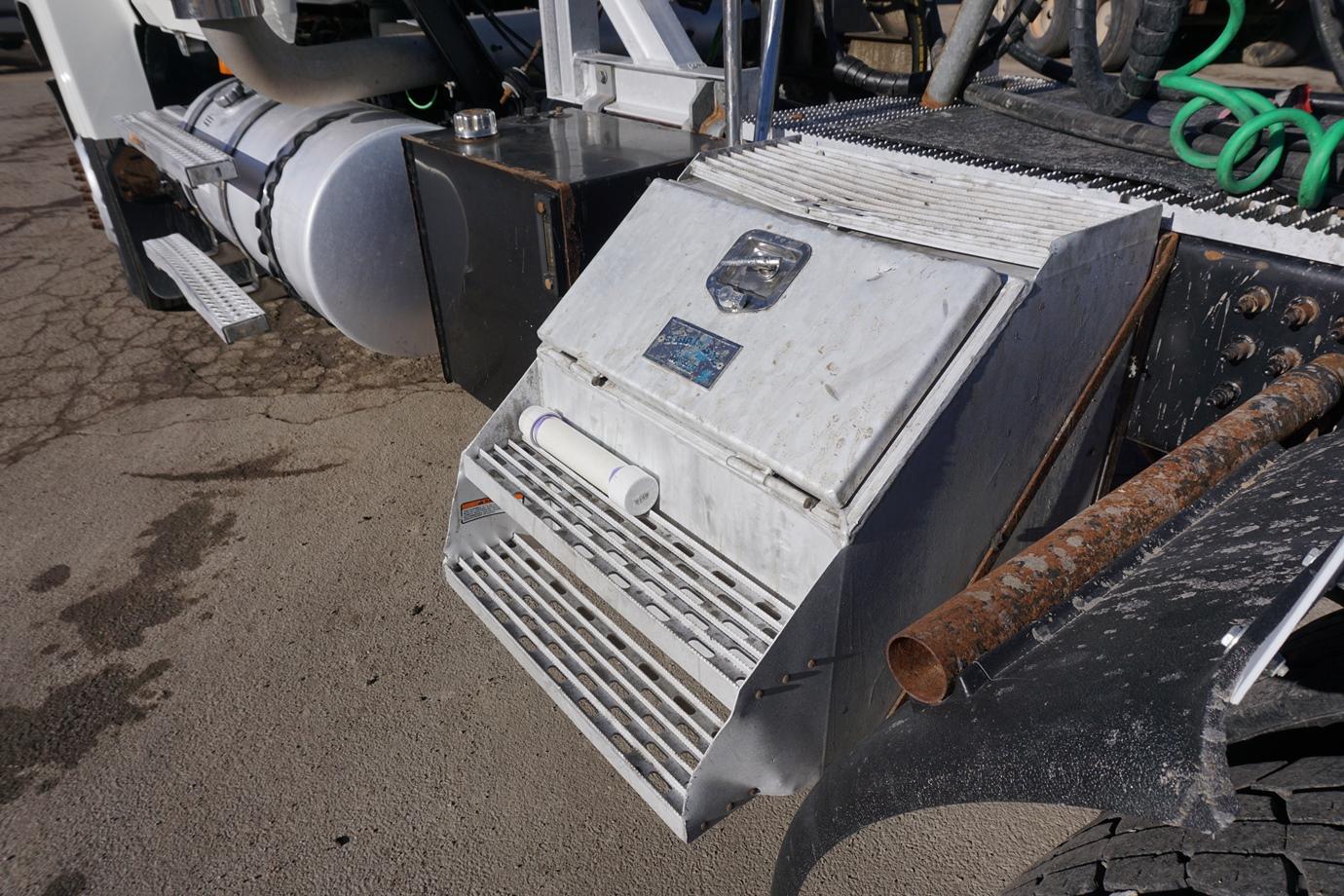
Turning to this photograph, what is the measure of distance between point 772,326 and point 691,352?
6.0 inches

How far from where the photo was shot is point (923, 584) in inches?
57.6

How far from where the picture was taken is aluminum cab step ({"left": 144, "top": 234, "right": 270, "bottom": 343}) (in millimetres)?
3094

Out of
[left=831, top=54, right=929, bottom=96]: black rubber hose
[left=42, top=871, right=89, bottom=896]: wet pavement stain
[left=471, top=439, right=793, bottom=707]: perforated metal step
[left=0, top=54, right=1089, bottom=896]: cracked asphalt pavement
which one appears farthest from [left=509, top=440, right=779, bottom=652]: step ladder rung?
[left=831, top=54, right=929, bottom=96]: black rubber hose

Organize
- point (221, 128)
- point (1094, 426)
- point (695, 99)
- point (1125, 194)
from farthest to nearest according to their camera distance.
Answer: point (221, 128)
point (695, 99)
point (1094, 426)
point (1125, 194)

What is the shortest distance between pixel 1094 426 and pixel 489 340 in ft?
5.60

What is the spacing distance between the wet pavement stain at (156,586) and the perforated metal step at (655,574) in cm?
118

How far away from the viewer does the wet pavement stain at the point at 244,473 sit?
2922 millimetres

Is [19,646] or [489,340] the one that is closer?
[19,646]

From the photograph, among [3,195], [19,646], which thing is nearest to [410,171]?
[19,646]

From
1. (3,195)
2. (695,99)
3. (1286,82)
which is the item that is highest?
(695,99)

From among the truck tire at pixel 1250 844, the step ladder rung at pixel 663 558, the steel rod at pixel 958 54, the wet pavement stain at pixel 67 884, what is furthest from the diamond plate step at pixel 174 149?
the truck tire at pixel 1250 844

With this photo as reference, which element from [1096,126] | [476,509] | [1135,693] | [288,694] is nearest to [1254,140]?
[1096,126]

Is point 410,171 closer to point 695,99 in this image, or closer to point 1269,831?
point 695,99

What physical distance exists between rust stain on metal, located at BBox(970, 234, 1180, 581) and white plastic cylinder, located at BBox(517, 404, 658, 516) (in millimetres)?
618
